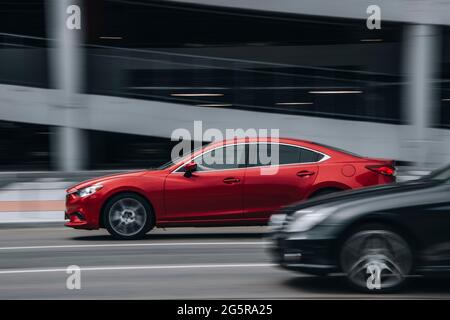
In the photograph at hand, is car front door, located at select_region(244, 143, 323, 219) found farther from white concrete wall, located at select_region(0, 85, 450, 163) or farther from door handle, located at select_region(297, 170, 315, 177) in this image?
white concrete wall, located at select_region(0, 85, 450, 163)

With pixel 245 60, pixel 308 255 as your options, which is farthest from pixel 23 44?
pixel 308 255

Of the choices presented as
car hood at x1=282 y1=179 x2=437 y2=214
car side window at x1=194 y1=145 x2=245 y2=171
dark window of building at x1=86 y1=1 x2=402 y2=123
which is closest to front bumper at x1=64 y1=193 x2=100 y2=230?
car side window at x1=194 y1=145 x2=245 y2=171

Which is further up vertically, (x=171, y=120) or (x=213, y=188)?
(x=171, y=120)

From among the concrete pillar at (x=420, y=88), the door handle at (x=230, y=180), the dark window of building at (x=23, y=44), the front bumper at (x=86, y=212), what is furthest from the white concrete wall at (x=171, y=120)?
the door handle at (x=230, y=180)

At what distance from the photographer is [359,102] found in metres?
21.0

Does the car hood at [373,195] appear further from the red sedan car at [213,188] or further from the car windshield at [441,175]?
the red sedan car at [213,188]

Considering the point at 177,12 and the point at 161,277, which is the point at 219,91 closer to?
the point at 177,12

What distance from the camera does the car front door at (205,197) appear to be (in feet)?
39.4

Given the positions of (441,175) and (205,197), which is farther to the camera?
(205,197)

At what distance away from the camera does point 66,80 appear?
2066cm

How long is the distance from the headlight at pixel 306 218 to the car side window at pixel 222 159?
409 cm

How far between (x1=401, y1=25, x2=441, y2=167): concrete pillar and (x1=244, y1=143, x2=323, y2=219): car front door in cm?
839

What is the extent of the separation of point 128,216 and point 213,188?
1274mm

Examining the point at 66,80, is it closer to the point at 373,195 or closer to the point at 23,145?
the point at 23,145
